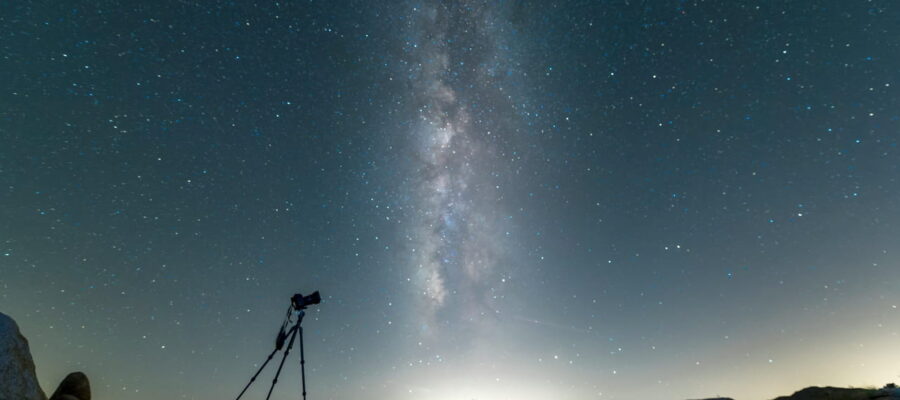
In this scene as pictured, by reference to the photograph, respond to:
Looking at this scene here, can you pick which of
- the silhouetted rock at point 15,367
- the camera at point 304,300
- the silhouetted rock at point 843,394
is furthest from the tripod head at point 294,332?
the silhouetted rock at point 843,394

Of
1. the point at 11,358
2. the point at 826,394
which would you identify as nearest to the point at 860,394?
the point at 826,394

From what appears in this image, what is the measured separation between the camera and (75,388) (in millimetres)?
9148

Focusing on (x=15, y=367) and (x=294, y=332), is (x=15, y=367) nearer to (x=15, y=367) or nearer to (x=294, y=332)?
(x=15, y=367)

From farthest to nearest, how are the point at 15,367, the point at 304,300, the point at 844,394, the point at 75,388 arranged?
1. the point at 75,388
2. the point at 844,394
3. the point at 304,300
4. the point at 15,367

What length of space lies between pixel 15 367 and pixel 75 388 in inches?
167

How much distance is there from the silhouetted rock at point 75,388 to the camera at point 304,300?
23.6 ft

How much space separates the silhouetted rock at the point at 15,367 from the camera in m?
5.79

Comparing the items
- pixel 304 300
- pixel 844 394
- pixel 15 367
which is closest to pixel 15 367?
pixel 15 367

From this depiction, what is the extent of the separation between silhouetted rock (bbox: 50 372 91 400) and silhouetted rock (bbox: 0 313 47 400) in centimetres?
324

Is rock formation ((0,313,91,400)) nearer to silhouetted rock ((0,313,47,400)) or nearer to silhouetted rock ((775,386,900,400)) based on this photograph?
silhouetted rock ((0,313,47,400))

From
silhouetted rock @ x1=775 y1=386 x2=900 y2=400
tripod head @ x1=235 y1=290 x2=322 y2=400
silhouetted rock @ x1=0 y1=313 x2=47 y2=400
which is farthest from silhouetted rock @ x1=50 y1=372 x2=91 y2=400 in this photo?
silhouetted rock @ x1=775 y1=386 x2=900 y2=400

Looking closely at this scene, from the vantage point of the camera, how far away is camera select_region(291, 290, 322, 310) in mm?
6449

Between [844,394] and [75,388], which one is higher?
[75,388]

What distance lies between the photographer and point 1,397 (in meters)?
5.47
